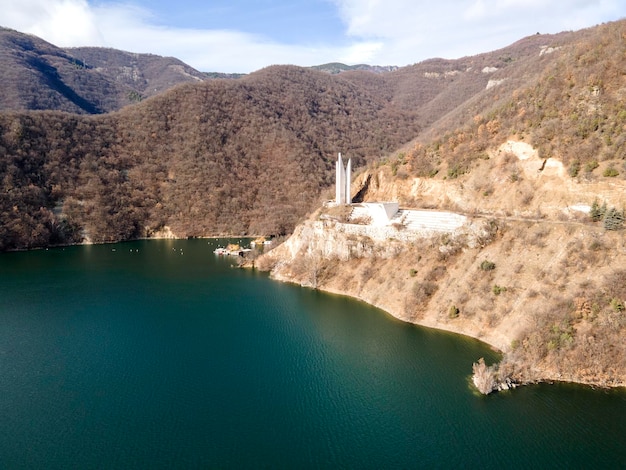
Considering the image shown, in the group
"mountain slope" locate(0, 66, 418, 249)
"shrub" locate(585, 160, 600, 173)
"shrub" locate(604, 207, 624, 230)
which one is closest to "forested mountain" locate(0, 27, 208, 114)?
"mountain slope" locate(0, 66, 418, 249)

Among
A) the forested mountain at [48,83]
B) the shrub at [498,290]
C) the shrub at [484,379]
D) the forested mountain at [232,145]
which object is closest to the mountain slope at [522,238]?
the shrub at [498,290]

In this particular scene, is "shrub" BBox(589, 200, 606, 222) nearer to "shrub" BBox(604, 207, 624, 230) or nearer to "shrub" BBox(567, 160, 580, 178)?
"shrub" BBox(604, 207, 624, 230)

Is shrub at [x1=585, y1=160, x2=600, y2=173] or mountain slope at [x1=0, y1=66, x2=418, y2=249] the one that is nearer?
shrub at [x1=585, y1=160, x2=600, y2=173]

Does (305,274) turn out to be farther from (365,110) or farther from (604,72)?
(365,110)

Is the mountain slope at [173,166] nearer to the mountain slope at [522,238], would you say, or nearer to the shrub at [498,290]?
the mountain slope at [522,238]

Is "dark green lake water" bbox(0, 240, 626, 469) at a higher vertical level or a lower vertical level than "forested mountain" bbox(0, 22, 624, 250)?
lower
